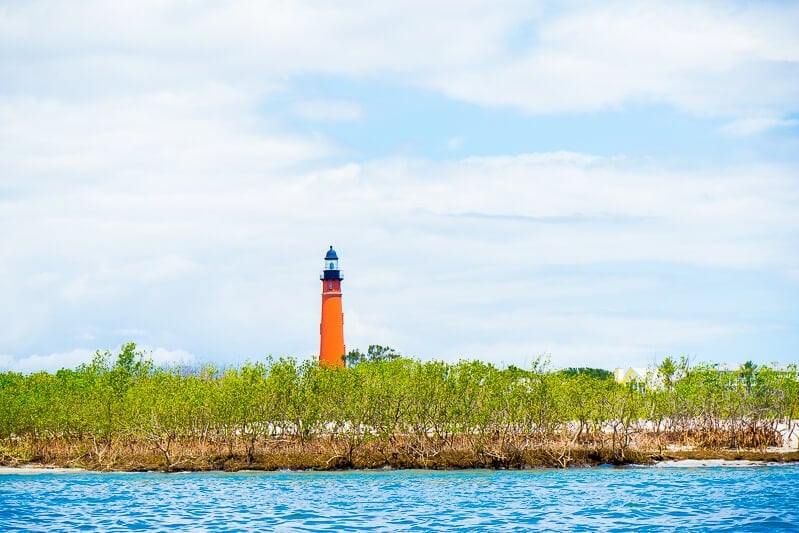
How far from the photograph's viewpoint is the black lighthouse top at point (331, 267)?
8462cm

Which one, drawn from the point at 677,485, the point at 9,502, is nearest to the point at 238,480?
the point at 9,502

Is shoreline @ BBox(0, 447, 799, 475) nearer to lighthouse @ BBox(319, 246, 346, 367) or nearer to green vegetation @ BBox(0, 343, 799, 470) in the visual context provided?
green vegetation @ BBox(0, 343, 799, 470)

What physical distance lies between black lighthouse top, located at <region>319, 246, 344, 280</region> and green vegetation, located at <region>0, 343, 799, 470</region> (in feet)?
104

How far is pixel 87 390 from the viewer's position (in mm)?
54438

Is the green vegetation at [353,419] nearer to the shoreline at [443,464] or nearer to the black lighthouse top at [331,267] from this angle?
the shoreline at [443,464]

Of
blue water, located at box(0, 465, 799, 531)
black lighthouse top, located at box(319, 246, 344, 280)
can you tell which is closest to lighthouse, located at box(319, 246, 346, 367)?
black lighthouse top, located at box(319, 246, 344, 280)

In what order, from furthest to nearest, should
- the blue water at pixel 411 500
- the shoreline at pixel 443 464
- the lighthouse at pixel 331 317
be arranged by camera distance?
the lighthouse at pixel 331 317 → the shoreline at pixel 443 464 → the blue water at pixel 411 500

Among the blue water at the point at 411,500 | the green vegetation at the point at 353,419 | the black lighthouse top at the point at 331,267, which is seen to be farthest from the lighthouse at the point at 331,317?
the blue water at the point at 411,500

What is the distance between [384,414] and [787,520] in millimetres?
22252

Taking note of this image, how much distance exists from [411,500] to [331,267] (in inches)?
2012

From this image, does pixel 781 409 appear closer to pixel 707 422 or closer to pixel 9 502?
pixel 707 422

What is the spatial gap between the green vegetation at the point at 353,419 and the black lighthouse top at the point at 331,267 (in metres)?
31.7

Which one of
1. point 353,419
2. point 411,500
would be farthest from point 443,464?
point 411,500

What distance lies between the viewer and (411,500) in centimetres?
3597
